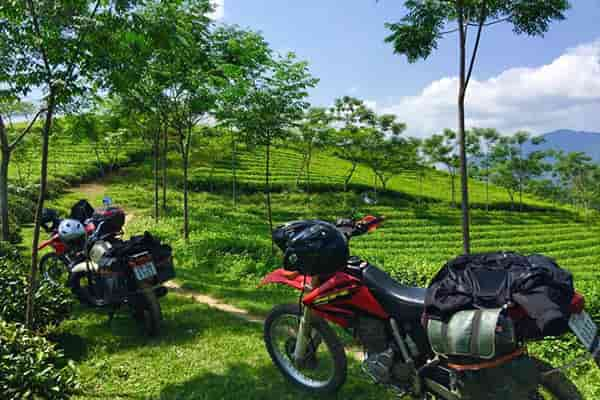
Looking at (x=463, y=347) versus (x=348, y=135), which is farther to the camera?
(x=348, y=135)

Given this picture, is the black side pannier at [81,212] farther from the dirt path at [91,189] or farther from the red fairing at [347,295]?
the dirt path at [91,189]

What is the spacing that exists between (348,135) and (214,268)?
30803 mm

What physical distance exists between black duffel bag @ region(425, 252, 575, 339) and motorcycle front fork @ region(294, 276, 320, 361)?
1187 millimetres

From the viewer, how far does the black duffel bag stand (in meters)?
2.36

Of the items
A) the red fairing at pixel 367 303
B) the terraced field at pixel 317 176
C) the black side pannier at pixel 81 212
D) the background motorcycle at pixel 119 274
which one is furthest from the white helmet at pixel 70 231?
the terraced field at pixel 317 176

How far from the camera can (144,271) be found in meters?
5.40

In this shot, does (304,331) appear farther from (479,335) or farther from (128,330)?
(128,330)

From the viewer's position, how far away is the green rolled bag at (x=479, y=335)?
248cm

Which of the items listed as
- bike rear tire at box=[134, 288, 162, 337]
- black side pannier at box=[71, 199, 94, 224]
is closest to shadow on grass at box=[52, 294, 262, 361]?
bike rear tire at box=[134, 288, 162, 337]

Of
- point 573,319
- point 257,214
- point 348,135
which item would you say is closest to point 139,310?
point 573,319

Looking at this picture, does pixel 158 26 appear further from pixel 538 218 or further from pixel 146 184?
pixel 538 218

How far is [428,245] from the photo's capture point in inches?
1123

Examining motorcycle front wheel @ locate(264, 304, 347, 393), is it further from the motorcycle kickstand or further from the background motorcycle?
the motorcycle kickstand

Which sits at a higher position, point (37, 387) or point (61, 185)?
point (61, 185)
